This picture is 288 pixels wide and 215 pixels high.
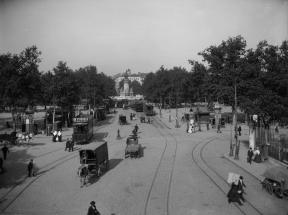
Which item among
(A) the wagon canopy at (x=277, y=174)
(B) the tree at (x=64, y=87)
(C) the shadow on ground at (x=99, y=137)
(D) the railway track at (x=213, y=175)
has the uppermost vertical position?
(B) the tree at (x=64, y=87)

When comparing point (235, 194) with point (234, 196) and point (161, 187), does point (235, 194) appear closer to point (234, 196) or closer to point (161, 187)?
point (234, 196)

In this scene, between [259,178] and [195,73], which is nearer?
[259,178]

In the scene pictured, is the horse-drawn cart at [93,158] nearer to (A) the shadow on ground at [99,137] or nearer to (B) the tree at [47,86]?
(A) the shadow on ground at [99,137]

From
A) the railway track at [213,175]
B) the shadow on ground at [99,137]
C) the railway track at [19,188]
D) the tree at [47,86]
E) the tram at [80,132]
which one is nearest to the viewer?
the railway track at [213,175]

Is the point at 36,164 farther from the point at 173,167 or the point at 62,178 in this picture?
the point at 173,167

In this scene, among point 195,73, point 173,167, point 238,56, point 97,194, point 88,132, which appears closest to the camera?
point 97,194

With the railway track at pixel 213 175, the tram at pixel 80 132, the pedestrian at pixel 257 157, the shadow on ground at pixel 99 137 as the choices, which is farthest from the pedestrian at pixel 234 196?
the shadow on ground at pixel 99 137


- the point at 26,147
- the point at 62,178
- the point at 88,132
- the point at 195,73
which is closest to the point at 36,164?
the point at 62,178

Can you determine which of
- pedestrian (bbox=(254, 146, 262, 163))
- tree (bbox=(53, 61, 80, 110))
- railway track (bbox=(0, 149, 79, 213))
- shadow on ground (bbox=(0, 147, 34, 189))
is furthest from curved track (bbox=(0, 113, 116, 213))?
tree (bbox=(53, 61, 80, 110))

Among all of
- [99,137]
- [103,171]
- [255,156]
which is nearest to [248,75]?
[255,156]
